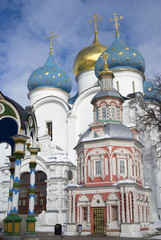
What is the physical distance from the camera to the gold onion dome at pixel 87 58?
1070 inches

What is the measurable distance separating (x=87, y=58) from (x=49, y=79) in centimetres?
440

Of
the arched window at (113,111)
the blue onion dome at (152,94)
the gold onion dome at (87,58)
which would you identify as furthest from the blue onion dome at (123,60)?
the arched window at (113,111)

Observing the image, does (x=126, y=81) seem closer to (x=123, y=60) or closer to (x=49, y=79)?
(x=123, y=60)

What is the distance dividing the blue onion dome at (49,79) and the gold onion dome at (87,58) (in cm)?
161

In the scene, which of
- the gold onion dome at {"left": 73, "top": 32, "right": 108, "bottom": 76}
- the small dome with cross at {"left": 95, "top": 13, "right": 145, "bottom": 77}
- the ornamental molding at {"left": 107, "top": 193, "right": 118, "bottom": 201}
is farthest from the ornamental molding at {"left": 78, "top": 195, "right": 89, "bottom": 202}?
the gold onion dome at {"left": 73, "top": 32, "right": 108, "bottom": 76}

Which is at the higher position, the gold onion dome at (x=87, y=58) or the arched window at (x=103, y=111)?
the gold onion dome at (x=87, y=58)

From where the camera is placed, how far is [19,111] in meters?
9.89

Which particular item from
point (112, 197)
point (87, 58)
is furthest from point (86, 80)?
point (112, 197)

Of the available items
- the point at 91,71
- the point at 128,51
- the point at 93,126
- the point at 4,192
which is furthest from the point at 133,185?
the point at 91,71

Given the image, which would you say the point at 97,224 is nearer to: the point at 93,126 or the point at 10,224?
the point at 93,126

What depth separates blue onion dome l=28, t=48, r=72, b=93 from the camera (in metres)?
26.0

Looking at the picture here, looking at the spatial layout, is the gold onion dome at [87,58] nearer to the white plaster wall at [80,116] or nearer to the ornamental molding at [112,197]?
the white plaster wall at [80,116]

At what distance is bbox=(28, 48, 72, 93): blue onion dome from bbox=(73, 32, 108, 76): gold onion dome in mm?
1614

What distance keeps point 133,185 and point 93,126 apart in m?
4.11
